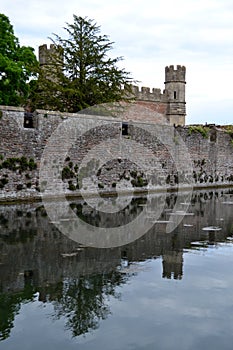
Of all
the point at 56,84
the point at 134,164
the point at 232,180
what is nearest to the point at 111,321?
the point at 134,164

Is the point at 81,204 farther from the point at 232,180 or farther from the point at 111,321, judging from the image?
the point at 232,180

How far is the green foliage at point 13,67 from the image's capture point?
20297 mm

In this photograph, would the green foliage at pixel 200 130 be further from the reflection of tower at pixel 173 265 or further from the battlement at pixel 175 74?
the battlement at pixel 175 74

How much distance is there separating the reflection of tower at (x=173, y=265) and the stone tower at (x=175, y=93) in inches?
1693

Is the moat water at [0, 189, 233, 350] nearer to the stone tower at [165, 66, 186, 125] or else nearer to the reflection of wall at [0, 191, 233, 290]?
the reflection of wall at [0, 191, 233, 290]

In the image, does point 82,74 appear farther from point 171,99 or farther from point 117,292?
point 171,99

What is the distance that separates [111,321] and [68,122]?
1288cm

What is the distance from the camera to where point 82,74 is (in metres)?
22.5

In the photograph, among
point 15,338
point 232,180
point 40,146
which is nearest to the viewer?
point 15,338

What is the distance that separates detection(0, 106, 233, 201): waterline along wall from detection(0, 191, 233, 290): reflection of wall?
3795 millimetres

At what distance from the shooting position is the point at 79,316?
15.3 feet

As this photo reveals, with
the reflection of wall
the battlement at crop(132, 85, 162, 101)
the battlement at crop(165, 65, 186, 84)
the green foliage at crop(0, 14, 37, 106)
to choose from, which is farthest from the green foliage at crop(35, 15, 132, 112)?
the battlement at crop(165, 65, 186, 84)

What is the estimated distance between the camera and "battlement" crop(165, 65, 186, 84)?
50.3 m

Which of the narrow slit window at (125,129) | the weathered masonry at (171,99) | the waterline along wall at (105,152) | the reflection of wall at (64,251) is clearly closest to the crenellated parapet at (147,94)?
the weathered masonry at (171,99)
